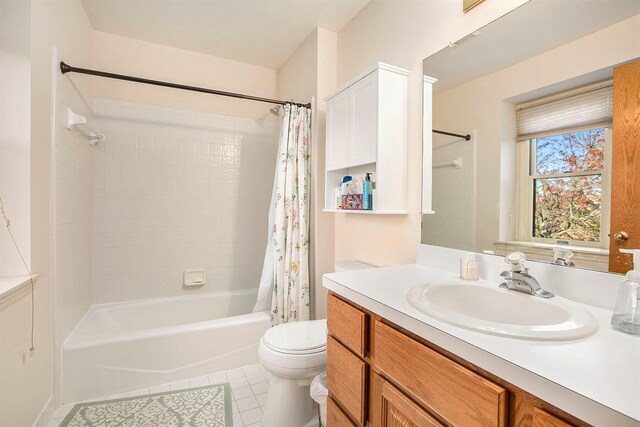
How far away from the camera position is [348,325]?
3.54ft

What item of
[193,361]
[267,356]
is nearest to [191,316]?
[193,361]

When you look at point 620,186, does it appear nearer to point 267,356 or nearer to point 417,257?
point 417,257

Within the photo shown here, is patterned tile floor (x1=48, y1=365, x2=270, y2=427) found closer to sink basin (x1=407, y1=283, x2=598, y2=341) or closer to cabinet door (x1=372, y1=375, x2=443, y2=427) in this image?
cabinet door (x1=372, y1=375, x2=443, y2=427)

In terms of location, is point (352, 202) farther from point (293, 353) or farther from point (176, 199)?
point (176, 199)

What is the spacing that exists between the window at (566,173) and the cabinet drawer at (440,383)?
0.66 m

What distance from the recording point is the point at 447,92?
1450 millimetres

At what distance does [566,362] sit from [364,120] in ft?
4.56

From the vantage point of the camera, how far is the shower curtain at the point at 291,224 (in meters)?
2.20

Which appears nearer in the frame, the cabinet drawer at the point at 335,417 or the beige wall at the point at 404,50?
the cabinet drawer at the point at 335,417

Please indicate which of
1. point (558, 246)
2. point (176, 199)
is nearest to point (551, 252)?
point (558, 246)

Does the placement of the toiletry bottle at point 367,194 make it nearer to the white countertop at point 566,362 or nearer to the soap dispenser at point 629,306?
the white countertop at point 566,362

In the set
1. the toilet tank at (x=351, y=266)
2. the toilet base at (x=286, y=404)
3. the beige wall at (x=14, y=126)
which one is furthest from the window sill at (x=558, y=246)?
the beige wall at (x=14, y=126)

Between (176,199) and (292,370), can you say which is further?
(176,199)

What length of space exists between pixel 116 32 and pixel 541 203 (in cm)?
311
